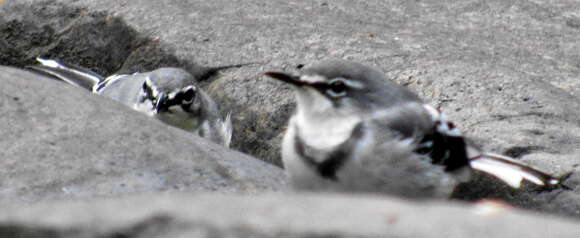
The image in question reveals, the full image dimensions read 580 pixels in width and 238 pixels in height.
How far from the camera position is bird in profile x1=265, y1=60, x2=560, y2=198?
4.56 m

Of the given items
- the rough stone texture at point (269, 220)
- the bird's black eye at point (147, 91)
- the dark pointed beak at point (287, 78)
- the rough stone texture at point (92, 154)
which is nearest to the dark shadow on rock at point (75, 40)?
the bird's black eye at point (147, 91)

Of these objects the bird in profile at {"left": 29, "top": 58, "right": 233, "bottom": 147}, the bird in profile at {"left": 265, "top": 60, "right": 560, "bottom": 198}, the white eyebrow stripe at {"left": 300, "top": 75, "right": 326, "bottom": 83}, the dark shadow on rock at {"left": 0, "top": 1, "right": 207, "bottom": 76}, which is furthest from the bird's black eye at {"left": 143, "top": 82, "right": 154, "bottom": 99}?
the white eyebrow stripe at {"left": 300, "top": 75, "right": 326, "bottom": 83}

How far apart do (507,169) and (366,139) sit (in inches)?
40.1

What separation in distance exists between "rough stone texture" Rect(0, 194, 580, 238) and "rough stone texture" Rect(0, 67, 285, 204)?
2.04m

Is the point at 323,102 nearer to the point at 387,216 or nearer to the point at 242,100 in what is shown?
the point at 387,216

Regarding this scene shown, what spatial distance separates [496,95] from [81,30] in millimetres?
4243

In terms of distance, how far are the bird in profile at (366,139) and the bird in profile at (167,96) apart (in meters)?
3.02

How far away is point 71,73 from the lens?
8.78 metres

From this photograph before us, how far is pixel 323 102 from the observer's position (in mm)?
4844

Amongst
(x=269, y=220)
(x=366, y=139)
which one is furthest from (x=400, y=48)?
(x=269, y=220)

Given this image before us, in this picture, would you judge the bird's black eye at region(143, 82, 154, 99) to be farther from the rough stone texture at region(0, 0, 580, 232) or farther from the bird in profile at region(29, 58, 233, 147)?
the rough stone texture at region(0, 0, 580, 232)

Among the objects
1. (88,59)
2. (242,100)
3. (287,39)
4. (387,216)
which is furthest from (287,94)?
(387,216)

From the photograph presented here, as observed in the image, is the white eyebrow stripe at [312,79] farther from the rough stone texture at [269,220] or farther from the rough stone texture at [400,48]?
the rough stone texture at [400,48]

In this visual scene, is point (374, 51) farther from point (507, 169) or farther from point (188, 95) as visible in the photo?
point (507, 169)
